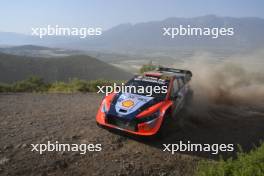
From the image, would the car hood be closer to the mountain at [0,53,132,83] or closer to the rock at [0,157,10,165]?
the rock at [0,157,10,165]

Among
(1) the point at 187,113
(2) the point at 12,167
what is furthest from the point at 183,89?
(2) the point at 12,167

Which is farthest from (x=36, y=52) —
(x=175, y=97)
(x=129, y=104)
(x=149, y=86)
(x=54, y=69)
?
(x=129, y=104)

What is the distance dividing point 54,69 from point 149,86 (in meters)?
63.7

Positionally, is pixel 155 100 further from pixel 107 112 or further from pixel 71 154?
pixel 71 154

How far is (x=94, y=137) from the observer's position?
7750 mm

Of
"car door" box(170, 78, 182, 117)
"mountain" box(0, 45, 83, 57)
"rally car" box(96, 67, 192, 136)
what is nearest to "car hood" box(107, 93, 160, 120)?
"rally car" box(96, 67, 192, 136)

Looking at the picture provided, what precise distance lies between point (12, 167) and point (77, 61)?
249ft

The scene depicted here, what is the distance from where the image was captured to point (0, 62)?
6456 centimetres

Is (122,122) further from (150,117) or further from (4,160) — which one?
(4,160)

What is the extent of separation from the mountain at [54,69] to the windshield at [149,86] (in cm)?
5258

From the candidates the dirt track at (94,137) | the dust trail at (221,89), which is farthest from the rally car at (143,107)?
the dust trail at (221,89)

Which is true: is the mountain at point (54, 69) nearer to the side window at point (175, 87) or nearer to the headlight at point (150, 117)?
the side window at point (175, 87)

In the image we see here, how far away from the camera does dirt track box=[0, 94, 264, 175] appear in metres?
6.09

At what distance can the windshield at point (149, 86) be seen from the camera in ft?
27.2
